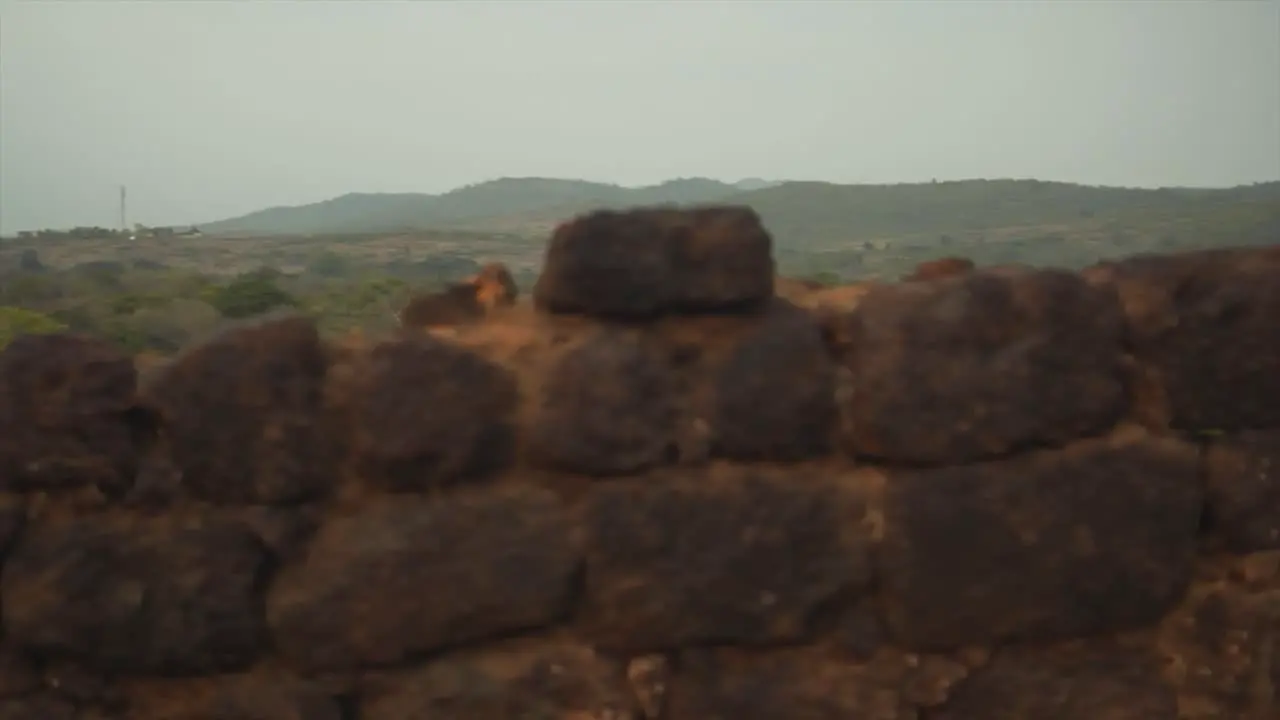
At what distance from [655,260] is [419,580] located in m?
0.80

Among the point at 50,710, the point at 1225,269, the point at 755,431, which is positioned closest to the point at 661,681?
the point at 755,431

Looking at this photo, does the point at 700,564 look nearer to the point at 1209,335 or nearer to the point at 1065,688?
the point at 1065,688

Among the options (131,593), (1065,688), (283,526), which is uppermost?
(283,526)

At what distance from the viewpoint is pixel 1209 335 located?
2537 millimetres

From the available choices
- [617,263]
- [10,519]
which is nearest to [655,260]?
[617,263]

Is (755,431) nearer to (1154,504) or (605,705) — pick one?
(605,705)

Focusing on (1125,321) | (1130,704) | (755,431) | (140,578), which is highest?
(1125,321)

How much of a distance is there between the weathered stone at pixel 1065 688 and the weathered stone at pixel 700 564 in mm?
400

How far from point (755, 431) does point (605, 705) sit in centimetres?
63

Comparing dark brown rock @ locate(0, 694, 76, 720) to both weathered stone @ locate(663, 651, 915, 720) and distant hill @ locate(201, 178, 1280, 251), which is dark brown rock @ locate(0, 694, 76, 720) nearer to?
weathered stone @ locate(663, 651, 915, 720)

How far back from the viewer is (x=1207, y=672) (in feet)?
8.41

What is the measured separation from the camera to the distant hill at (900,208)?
18266mm

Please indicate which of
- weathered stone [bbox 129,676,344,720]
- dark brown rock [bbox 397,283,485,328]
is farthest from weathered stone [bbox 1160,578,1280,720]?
weathered stone [bbox 129,676,344,720]

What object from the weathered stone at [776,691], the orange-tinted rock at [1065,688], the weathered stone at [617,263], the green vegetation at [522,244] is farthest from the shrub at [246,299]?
the orange-tinted rock at [1065,688]
